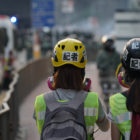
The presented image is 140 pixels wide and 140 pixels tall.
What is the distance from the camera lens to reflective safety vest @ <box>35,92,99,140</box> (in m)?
3.33

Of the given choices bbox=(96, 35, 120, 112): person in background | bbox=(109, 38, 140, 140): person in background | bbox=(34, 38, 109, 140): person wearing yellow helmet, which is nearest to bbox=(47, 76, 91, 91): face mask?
bbox=(34, 38, 109, 140): person wearing yellow helmet

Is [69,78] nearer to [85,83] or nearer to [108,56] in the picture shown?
[85,83]

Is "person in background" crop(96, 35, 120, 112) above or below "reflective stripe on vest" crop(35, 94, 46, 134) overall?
below

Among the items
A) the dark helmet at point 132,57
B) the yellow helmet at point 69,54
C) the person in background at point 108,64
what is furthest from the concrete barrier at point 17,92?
the dark helmet at point 132,57

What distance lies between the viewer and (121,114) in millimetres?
3205

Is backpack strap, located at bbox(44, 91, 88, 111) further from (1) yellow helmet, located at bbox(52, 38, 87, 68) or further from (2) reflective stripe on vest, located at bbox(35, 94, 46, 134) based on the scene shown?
(1) yellow helmet, located at bbox(52, 38, 87, 68)

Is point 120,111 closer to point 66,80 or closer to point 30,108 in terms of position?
point 66,80

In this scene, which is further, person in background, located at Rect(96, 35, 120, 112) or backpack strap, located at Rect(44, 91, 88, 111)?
person in background, located at Rect(96, 35, 120, 112)

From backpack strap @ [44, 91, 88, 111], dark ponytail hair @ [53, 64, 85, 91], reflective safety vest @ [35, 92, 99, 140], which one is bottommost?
reflective safety vest @ [35, 92, 99, 140]

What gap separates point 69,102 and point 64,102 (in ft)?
0.12

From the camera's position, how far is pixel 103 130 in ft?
11.6

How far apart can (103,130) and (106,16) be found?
85321mm

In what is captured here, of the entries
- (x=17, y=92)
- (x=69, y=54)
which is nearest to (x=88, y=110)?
(x=69, y=54)

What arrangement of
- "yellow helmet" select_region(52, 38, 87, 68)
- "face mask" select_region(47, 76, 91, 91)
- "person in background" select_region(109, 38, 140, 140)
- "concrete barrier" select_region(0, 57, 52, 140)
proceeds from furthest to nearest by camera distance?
1. "concrete barrier" select_region(0, 57, 52, 140)
2. "face mask" select_region(47, 76, 91, 91)
3. "yellow helmet" select_region(52, 38, 87, 68)
4. "person in background" select_region(109, 38, 140, 140)
